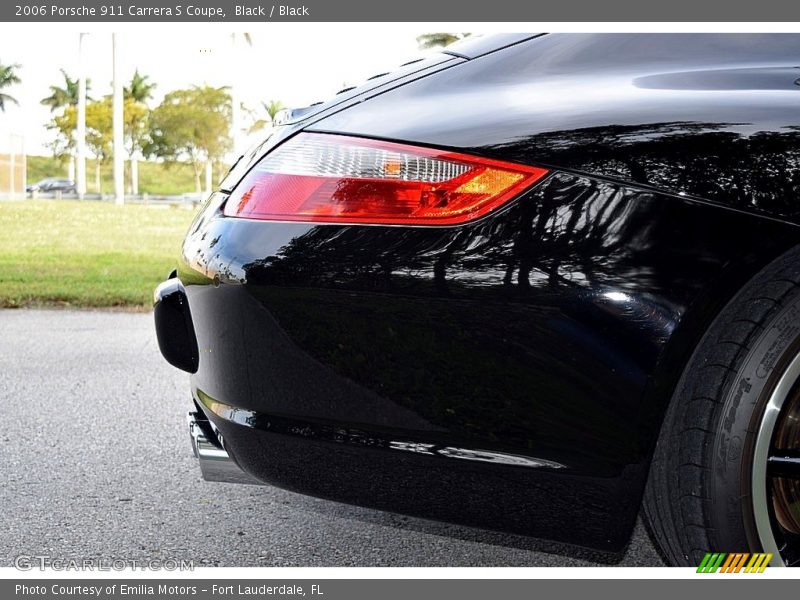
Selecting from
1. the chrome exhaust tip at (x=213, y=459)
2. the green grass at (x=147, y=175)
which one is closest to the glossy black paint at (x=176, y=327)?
the chrome exhaust tip at (x=213, y=459)

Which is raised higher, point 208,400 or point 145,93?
point 145,93

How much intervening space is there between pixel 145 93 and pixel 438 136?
70.3m

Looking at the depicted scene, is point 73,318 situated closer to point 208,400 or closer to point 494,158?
point 208,400

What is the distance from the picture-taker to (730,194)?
1646 mm

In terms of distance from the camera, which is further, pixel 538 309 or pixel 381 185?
pixel 381 185

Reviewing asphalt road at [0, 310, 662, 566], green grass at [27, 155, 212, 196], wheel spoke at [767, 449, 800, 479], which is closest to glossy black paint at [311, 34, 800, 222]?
wheel spoke at [767, 449, 800, 479]

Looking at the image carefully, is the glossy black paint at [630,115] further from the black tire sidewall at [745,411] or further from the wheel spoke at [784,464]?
the wheel spoke at [784,464]

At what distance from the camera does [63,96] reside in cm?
7194

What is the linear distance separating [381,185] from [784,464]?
3.35 feet

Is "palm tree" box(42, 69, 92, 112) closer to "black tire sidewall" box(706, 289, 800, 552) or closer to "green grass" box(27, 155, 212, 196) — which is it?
"green grass" box(27, 155, 212, 196)

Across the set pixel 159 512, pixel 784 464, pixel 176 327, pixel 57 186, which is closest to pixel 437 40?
pixel 159 512

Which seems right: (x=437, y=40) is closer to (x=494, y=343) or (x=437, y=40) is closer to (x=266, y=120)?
(x=266, y=120)

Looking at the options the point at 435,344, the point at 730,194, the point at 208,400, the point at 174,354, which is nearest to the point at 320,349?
the point at 435,344

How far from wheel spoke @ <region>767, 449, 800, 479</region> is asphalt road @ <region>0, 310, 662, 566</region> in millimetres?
549
